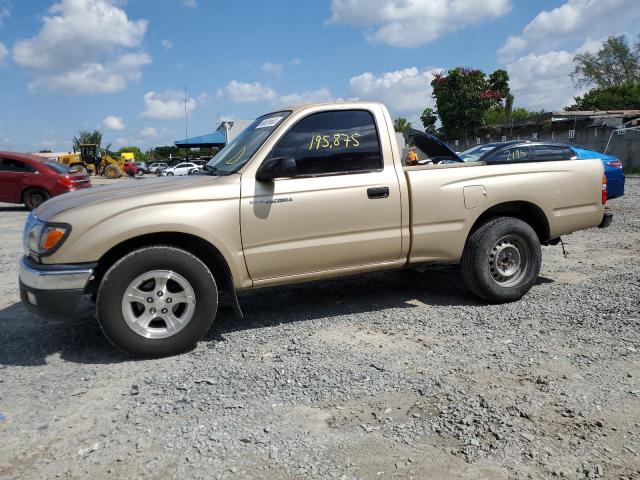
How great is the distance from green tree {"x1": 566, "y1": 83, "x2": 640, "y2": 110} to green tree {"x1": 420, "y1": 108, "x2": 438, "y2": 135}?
1261 cm

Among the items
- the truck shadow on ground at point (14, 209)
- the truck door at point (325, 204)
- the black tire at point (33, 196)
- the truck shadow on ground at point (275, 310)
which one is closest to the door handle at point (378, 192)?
the truck door at point (325, 204)

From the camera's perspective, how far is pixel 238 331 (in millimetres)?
4582

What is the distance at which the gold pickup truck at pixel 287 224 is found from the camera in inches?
151

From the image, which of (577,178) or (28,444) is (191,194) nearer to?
(28,444)

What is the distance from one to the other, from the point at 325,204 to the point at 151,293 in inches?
60.6

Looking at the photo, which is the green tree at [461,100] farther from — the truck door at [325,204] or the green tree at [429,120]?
the truck door at [325,204]

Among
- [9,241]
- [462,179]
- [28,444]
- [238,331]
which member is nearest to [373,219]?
[462,179]

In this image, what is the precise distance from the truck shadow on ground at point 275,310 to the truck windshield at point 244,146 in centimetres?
141

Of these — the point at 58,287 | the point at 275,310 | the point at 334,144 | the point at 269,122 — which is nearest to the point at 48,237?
the point at 58,287

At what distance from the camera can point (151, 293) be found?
3.93 m

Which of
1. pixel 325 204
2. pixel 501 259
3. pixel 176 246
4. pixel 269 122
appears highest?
pixel 269 122

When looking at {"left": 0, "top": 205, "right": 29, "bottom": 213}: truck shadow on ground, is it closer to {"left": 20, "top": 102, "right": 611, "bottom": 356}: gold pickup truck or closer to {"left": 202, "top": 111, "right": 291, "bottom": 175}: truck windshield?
{"left": 202, "top": 111, "right": 291, "bottom": 175}: truck windshield

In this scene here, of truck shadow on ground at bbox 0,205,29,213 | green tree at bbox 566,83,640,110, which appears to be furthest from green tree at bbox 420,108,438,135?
truck shadow on ground at bbox 0,205,29,213

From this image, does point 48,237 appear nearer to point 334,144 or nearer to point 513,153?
point 334,144
